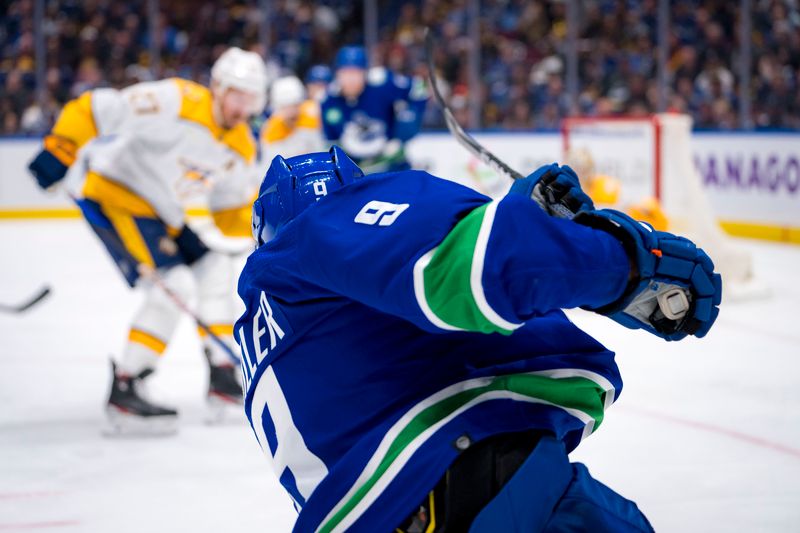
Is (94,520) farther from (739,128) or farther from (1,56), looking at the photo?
(1,56)

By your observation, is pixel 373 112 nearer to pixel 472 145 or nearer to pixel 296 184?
pixel 472 145

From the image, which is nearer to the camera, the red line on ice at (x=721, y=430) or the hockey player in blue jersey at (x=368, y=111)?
the red line on ice at (x=721, y=430)

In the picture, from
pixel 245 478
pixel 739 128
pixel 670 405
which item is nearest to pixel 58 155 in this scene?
pixel 245 478

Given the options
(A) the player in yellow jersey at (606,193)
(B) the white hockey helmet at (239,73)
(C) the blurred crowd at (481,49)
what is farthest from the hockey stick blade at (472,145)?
(C) the blurred crowd at (481,49)

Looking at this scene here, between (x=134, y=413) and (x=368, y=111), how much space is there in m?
3.38

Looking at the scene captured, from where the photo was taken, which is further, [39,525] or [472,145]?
[39,525]

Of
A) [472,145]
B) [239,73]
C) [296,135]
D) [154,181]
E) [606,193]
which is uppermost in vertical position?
[239,73]

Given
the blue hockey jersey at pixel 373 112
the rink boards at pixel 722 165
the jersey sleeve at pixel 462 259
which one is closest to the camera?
the jersey sleeve at pixel 462 259

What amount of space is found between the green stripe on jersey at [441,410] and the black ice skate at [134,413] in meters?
2.42

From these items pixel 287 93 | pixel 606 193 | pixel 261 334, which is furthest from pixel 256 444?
pixel 287 93

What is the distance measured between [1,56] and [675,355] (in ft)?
23.4

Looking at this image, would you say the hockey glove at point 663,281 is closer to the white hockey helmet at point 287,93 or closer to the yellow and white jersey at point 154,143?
the yellow and white jersey at point 154,143

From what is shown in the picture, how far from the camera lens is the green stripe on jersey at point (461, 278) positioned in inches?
38.5

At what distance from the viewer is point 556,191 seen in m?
1.23
